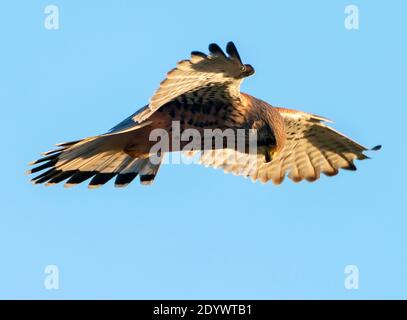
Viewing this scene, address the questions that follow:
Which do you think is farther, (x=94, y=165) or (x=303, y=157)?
(x=303, y=157)

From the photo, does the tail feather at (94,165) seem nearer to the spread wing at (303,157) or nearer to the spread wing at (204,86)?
the spread wing at (204,86)

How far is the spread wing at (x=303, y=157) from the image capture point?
11664mm

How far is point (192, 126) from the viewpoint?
10.2 metres

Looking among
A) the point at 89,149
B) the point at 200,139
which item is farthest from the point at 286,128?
the point at 89,149

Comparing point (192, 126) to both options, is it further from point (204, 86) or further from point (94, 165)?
point (94, 165)

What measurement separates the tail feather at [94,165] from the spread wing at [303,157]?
3.56ft

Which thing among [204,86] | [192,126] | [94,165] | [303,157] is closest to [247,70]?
[204,86]

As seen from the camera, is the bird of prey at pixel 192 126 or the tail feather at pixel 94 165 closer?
the bird of prey at pixel 192 126

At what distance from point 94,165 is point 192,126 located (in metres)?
1.17

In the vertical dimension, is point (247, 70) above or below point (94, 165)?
above

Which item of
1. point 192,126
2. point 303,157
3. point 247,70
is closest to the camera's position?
point 247,70

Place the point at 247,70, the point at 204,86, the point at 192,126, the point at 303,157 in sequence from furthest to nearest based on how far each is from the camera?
the point at 303,157 → the point at 192,126 → the point at 204,86 → the point at 247,70

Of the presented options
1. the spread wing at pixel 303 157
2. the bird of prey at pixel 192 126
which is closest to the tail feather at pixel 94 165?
the bird of prey at pixel 192 126

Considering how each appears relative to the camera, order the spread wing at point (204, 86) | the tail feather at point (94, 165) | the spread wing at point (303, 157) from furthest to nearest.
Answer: the spread wing at point (303, 157) → the tail feather at point (94, 165) → the spread wing at point (204, 86)
